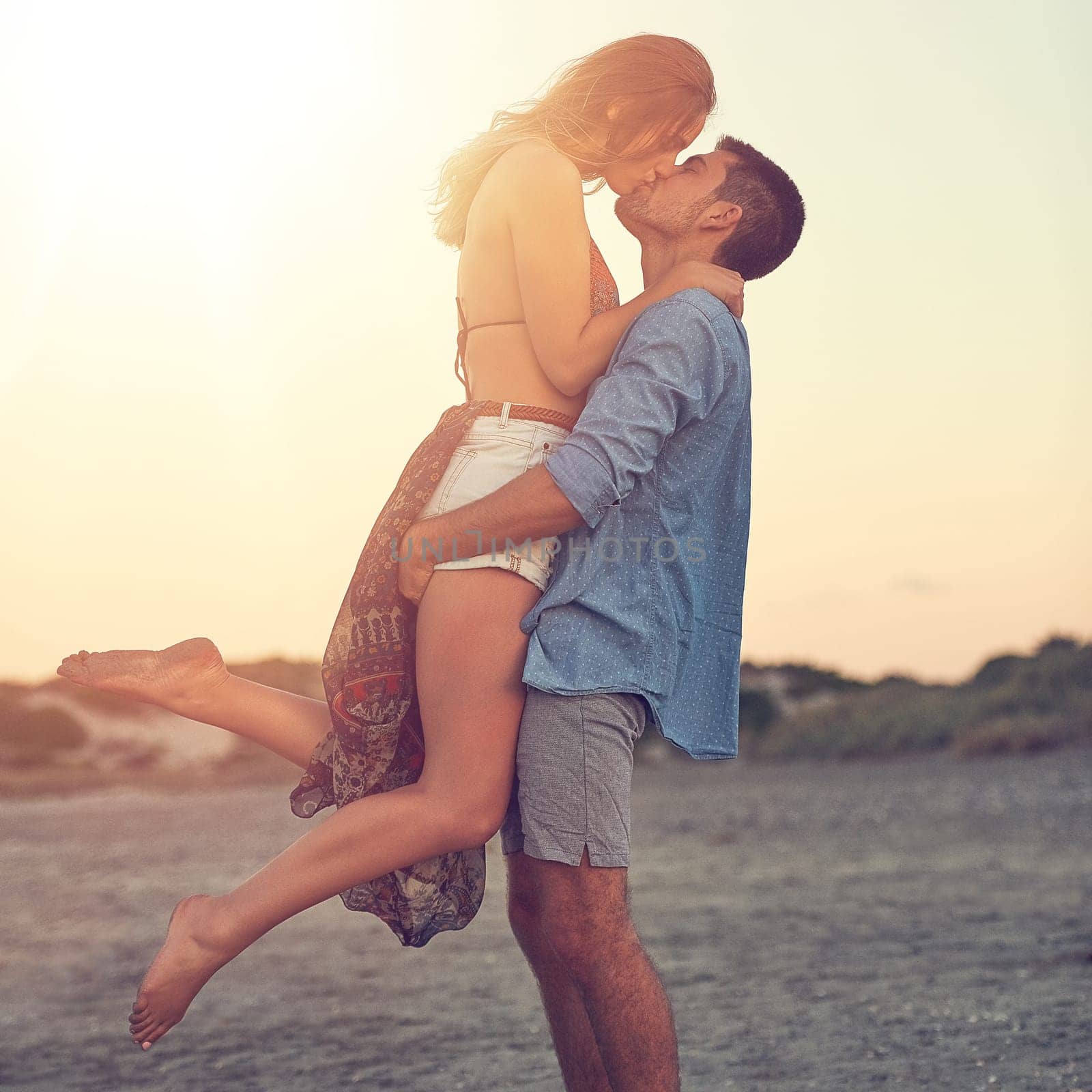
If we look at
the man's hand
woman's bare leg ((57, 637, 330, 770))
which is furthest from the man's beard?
woman's bare leg ((57, 637, 330, 770))

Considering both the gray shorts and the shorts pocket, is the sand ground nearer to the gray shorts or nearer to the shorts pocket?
the gray shorts

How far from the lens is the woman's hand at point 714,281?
93.4 inches

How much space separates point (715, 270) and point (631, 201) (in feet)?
0.82

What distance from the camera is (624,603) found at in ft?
7.60

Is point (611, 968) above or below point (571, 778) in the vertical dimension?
below

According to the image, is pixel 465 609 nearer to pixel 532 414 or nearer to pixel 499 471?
pixel 499 471

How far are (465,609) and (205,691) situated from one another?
2.09ft

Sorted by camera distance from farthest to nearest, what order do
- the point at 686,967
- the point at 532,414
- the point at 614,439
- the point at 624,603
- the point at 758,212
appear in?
the point at 686,967 < the point at 758,212 < the point at 532,414 < the point at 624,603 < the point at 614,439

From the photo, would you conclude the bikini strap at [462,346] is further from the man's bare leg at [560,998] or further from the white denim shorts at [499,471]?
the man's bare leg at [560,998]

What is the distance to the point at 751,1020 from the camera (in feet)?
16.1

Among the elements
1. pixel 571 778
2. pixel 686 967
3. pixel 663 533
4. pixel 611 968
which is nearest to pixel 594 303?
pixel 663 533

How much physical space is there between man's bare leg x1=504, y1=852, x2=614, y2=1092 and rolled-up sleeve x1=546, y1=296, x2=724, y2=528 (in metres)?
0.75

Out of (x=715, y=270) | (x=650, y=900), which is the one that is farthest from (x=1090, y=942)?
(x=715, y=270)

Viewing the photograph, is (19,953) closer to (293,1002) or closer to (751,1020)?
(293,1002)
